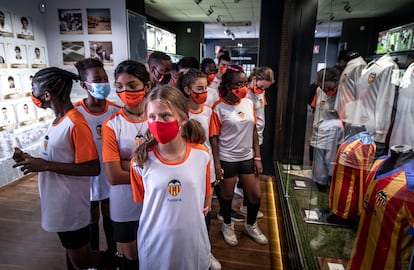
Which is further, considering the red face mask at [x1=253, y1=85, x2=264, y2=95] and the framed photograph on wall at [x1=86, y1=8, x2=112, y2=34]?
the framed photograph on wall at [x1=86, y1=8, x2=112, y2=34]

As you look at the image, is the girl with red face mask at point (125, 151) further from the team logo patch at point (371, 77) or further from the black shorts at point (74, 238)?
the team logo patch at point (371, 77)

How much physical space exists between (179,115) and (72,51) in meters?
3.48

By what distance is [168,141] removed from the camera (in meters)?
1.29

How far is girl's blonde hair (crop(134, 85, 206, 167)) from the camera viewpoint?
4.24 feet

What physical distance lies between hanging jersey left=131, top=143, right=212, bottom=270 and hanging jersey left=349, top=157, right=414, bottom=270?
32.3 inches

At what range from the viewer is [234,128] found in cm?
244

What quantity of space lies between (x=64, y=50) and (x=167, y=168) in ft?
12.1

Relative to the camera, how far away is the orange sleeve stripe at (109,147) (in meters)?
1.53

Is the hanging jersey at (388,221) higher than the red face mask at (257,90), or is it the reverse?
the red face mask at (257,90)

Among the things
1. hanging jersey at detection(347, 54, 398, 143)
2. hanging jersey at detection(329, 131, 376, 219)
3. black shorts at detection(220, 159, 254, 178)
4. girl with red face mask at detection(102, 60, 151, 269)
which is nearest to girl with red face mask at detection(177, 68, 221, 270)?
black shorts at detection(220, 159, 254, 178)

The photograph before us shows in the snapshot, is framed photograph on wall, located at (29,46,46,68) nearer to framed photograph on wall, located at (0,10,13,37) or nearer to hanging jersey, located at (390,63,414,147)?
framed photograph on wall, located at (0,10,13,37)

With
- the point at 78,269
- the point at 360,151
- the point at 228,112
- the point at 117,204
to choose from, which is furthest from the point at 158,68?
the point at 360,151

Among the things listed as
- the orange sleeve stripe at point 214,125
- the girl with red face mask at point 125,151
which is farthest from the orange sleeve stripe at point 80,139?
the orange sleeve stripe at point 214,125

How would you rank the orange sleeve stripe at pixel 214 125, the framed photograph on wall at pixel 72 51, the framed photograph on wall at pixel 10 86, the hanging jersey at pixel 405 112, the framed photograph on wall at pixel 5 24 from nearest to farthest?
the hanging jersey at pixel 405 112 < the orange sleeve stripe at pixel 214 125 < the framed photograph on wall at pixel 5 24 < the framed photograph on wall at pixel 10 86 < the framed photograph on wall at pixel 72 51
